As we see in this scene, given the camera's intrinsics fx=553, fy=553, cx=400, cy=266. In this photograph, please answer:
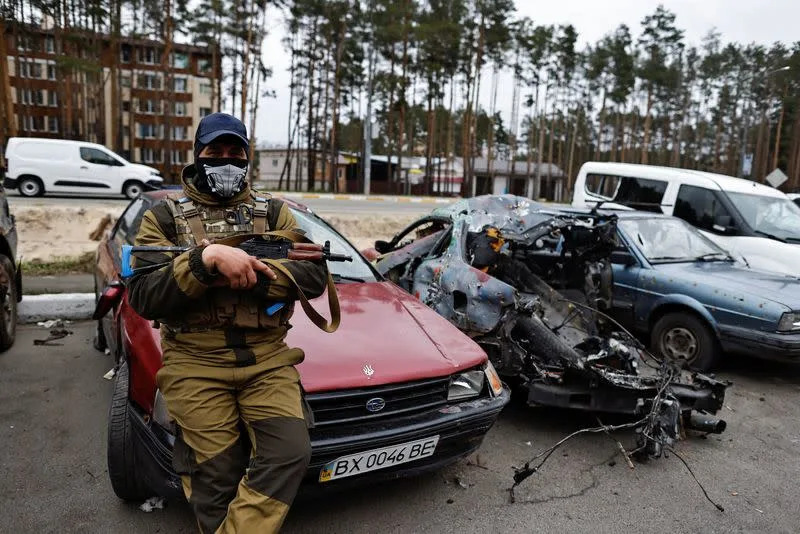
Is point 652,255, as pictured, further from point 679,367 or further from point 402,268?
point 402,268

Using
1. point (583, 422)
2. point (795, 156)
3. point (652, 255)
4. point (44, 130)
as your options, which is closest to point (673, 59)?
point (795, 156)

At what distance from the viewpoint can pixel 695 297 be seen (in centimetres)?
517

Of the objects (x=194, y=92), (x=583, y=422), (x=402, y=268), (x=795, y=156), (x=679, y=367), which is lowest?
(x=583, y=422)

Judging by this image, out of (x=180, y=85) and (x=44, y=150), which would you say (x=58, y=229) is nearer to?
(x=44, y=150)

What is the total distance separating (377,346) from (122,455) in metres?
1.32

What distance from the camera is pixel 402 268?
5199mm

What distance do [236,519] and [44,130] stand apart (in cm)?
5815

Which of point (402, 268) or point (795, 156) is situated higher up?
point (795, 156)

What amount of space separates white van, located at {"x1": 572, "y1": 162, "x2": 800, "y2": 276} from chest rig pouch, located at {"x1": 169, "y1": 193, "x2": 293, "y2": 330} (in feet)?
19.5

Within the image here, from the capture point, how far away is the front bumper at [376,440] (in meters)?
2.36

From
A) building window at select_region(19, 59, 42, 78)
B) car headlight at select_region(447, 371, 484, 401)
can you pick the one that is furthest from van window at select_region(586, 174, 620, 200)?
building window at select_region(19, 59, 42, 78)

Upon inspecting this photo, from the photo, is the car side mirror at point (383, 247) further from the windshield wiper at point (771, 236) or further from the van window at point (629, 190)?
the windshield wiper at point (771, 236)

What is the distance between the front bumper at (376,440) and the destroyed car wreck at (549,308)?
2.88 ft

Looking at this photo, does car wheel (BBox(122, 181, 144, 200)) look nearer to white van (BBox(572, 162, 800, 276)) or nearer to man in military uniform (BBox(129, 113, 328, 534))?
white van (BBox(572, 162, 800, 276))
